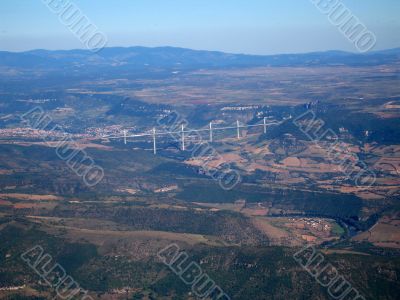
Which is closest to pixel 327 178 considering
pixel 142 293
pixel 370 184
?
pixel 370 184

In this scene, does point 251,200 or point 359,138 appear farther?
point 359,138

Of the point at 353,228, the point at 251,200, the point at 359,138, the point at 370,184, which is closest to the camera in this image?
the point at 353,228

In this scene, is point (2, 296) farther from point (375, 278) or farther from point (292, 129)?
point (292, 129)

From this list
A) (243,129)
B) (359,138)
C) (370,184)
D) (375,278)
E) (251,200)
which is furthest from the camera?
(243,129)

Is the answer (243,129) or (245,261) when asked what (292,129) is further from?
(245,261)

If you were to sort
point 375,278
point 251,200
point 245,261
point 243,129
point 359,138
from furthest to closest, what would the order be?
point 243,129
point 359,138
point 251,200
point 245,261
point 375,278

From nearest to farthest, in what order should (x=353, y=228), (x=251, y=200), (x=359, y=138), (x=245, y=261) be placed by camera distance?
(x=245, y=261), (x=353, y=228), (x=251, y=200), (x=359, y=138)

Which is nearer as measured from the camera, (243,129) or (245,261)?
(245,261)

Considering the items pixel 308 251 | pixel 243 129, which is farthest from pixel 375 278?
pixel 243 129
